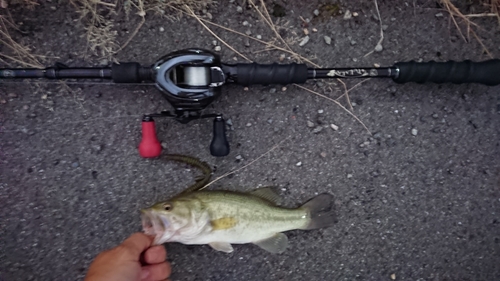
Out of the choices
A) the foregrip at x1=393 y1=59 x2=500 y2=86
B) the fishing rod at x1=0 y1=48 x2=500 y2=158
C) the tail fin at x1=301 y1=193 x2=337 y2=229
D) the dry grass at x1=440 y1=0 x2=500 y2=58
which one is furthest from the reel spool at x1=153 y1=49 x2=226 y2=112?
the dry grass at x1=440 y1=0 x2=500 y2=58

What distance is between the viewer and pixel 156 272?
233 cm

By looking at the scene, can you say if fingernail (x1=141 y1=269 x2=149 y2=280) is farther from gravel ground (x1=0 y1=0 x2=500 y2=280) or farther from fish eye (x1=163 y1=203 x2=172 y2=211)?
fish eye (x1=163 y1=203 x2=172 y2=211)

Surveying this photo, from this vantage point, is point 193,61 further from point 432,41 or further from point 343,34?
point 432,41

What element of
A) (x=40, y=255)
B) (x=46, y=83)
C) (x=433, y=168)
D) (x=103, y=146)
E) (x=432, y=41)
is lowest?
(x=40, y=255)

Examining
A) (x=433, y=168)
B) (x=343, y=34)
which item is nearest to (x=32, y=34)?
(x=343, y=34)

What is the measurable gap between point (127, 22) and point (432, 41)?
1.86m

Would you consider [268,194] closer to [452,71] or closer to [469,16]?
[452,71]

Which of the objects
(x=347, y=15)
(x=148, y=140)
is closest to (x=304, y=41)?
(x=347, y=15)

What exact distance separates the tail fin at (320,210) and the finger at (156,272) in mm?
848

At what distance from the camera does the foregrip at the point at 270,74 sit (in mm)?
2250

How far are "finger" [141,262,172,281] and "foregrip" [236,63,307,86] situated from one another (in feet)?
3.63

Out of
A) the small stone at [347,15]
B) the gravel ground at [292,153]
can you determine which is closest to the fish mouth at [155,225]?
the gravel ground at [292,153]

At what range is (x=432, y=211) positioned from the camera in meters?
2.68

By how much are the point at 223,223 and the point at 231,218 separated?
0.05 m
